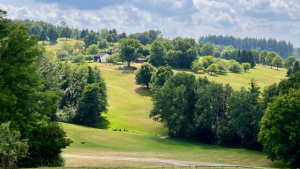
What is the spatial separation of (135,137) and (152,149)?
8490 millimetres

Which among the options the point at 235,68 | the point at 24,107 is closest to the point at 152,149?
the point at 24,107

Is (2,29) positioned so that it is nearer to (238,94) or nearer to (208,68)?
(238,94)

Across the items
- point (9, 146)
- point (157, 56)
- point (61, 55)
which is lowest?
point (9, 146)

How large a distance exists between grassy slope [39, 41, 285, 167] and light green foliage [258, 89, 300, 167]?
268cm

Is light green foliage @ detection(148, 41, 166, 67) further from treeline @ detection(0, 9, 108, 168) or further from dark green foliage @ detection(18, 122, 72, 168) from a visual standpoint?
dark green foliage @ detection(18, 122, 72, 168)

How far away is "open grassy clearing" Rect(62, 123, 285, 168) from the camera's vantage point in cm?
4083

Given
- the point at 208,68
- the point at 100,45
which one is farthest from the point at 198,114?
the point at 100,45

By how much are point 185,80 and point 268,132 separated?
28.1m

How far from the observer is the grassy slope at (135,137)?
41.3 m

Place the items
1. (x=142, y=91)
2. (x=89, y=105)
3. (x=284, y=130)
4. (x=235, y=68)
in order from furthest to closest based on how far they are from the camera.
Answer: (x=235, y=68)
(x=142, y=91)
(x=89, y=105)
(x=284, y=130)

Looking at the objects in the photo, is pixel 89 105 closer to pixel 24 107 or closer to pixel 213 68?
pixel 24 107

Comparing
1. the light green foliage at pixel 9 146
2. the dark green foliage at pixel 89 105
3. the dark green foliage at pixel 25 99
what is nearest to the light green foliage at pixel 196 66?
the dark green foliage at pixel 89 105

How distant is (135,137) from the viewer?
56.0 meters

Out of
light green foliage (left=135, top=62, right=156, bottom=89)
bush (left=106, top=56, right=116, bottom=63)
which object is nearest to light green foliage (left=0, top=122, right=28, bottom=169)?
light green foliage (left=135, top=62, right=156, bottom=89)
